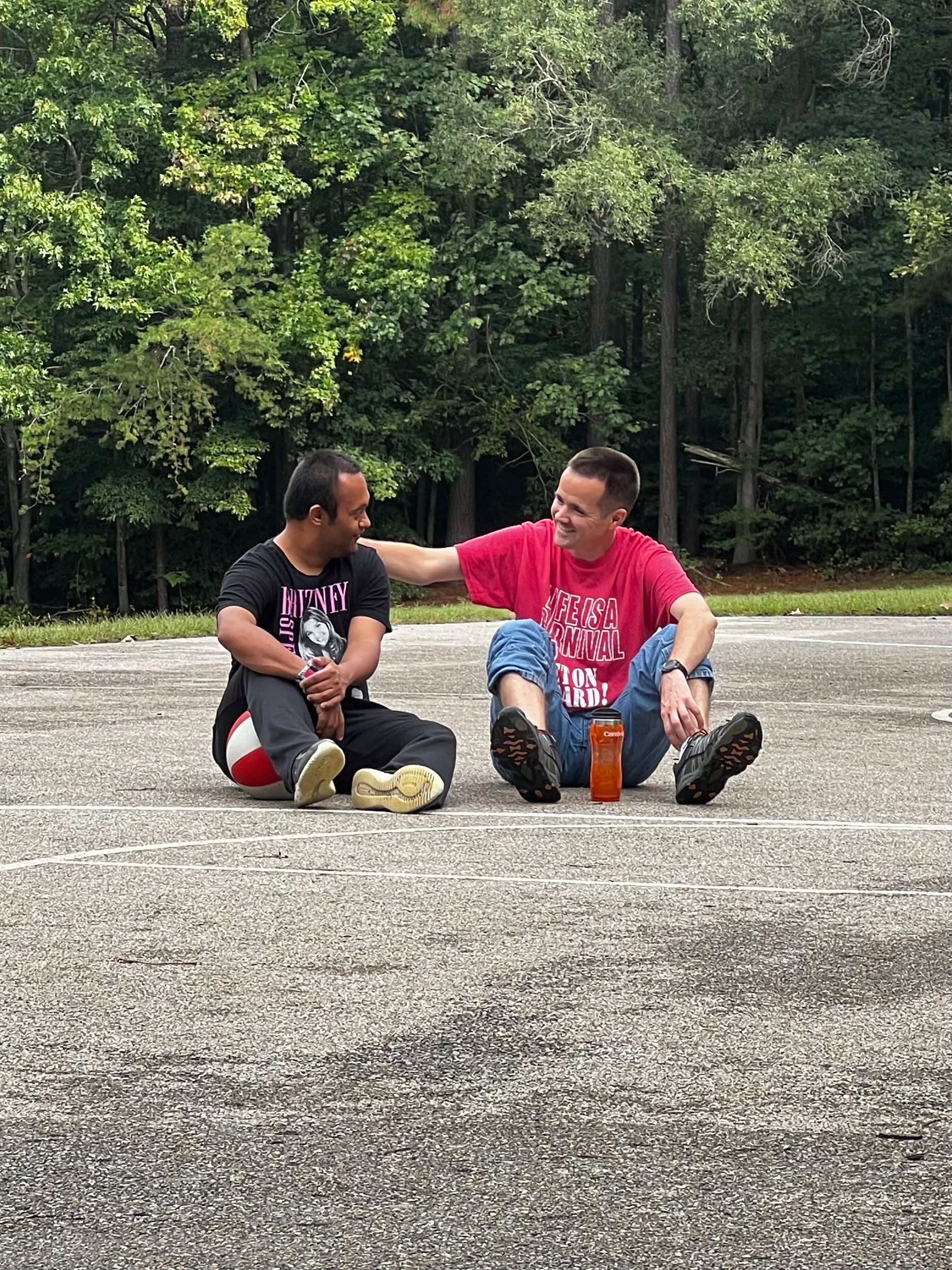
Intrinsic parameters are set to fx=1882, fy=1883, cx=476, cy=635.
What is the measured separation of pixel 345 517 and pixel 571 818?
4.05 feet

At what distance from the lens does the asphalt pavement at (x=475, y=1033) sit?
8.18 feet

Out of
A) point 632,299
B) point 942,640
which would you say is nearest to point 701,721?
point 942,640

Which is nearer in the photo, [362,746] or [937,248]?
[362,746]

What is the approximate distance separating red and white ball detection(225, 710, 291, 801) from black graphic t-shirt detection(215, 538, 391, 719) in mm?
92

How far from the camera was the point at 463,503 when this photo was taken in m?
35.8

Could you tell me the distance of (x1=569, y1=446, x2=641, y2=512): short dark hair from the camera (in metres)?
6.34

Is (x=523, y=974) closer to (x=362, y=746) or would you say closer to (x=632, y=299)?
(x=362, y=746)

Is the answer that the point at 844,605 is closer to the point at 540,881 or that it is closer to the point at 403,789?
the point at 403,789

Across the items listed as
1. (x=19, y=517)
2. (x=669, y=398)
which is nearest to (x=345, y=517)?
(x=19, y=517)

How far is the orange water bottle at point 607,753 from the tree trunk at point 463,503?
95.8 feet

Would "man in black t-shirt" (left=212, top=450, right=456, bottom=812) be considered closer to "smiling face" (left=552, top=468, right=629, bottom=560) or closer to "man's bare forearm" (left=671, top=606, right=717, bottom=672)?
"smiling face" (left=552, top=468, right=629, bottom=560)

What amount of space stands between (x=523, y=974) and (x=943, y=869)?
1.76 m

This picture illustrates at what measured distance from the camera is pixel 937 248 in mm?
31312

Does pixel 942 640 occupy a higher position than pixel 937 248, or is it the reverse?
pixel 937 248
